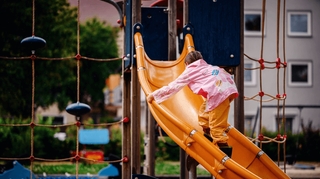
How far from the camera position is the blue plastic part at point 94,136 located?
1699 centimetres

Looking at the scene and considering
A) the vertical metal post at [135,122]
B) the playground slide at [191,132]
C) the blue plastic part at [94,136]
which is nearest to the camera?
the playground slide at [191,132]

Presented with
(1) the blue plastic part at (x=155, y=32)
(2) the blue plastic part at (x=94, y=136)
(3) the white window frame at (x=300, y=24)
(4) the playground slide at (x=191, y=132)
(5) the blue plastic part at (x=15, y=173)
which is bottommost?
(2) the blue plastic part at (x=94, y=136)

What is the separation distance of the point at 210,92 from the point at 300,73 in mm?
21861

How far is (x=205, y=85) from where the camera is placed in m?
5.63

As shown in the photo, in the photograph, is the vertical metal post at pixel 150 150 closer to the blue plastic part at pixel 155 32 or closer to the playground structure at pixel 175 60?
the playground structure at pixel 175 60

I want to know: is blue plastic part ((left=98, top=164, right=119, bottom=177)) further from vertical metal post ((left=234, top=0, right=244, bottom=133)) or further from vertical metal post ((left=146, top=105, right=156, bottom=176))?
vertical metal post ((left=234, top=0, right=244, bottom=133))

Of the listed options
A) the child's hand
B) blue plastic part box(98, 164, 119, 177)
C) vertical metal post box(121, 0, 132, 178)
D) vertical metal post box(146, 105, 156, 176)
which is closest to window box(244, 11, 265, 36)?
blue plastic part box(98, 164, 119, 177)

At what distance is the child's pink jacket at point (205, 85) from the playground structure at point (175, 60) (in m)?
0.22

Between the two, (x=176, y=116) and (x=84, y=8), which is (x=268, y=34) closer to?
(x=84, y=8)

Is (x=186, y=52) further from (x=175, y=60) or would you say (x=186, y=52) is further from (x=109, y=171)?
(x=109, y=171)

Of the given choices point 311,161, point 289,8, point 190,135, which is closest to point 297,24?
point 289,8

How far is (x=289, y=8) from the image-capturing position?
26344 millimetres

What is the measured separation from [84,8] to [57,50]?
23.8 feet

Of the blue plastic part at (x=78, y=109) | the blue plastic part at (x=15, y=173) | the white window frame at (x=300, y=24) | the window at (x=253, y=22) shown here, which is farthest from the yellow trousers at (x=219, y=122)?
the white window frame at (x=300, y=24)
